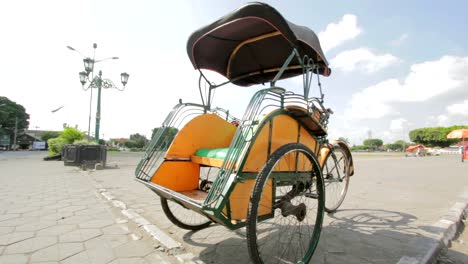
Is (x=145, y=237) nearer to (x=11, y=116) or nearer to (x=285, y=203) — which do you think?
(x=285, y=203)

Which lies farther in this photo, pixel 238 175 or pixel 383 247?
pixel 383 247

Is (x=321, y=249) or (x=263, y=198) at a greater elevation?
(x=263, y=198)

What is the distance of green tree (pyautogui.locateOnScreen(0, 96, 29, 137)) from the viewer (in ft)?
180

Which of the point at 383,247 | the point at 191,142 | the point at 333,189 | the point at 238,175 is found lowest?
the point at 383,247

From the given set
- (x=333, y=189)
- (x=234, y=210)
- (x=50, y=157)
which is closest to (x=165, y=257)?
(x=234, y=210)

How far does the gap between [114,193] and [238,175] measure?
180 inches

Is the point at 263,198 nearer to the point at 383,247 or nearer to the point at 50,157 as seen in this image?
the point at 383,247

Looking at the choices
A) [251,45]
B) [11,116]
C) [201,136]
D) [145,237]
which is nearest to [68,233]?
[145,237]

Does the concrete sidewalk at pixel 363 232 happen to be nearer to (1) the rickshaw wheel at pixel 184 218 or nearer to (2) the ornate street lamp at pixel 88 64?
(1) the rickshaw wheel at pixel 184 218

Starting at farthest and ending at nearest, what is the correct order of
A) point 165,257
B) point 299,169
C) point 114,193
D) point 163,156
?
point 114,193 → point 163,156 → point 299,169 → point 165,257

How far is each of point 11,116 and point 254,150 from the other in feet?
237

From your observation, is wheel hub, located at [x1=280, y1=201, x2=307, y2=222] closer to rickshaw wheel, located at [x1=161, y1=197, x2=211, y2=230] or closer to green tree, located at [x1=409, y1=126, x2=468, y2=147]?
rickshaw wheel, located at [x1=161, y1=197, x2=211, y2=230]

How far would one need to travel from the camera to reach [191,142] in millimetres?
3346

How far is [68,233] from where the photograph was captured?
3248 mm
